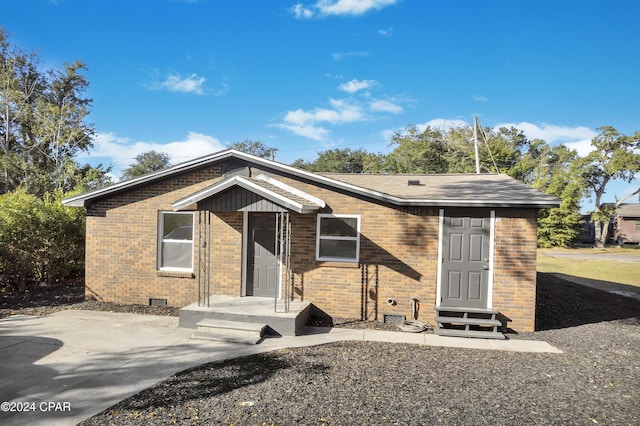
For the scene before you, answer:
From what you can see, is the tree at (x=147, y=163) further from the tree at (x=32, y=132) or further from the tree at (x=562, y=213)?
the tree at (x=562, y=213)

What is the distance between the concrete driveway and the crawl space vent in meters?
0.60

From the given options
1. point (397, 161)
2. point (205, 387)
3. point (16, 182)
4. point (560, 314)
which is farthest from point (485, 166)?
point (16, 182)

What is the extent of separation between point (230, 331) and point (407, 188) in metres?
5.27

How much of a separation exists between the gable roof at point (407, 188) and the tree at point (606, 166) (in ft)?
107

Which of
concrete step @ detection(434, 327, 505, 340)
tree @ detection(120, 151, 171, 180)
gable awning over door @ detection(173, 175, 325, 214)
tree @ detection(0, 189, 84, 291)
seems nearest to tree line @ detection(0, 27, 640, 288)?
tree @ detection(0, 189, 84, 291)

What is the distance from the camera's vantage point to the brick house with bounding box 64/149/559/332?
7359 millimetres

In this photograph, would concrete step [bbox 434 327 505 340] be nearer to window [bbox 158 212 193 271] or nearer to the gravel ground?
the gravel ground

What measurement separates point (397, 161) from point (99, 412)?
37.6 metres

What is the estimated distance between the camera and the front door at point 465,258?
750cm

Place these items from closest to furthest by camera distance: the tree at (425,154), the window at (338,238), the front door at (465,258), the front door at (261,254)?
the front door at (465,258) < the window at (338,238) < the front door at (261,254) < the tree at (425,154)

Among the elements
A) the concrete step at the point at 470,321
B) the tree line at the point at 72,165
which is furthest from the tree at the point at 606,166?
the concrete step at the point at 470,321

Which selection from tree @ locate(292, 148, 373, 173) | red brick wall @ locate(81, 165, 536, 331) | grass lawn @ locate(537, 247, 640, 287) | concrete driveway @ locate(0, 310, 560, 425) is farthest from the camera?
tree @ locate(292, 148, 373, 173)

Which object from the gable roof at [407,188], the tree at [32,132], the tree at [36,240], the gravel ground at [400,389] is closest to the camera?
the gravel ground at [400,389]

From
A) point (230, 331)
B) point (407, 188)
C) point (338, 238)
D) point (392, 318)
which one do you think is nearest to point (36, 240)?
point (230, 331)
